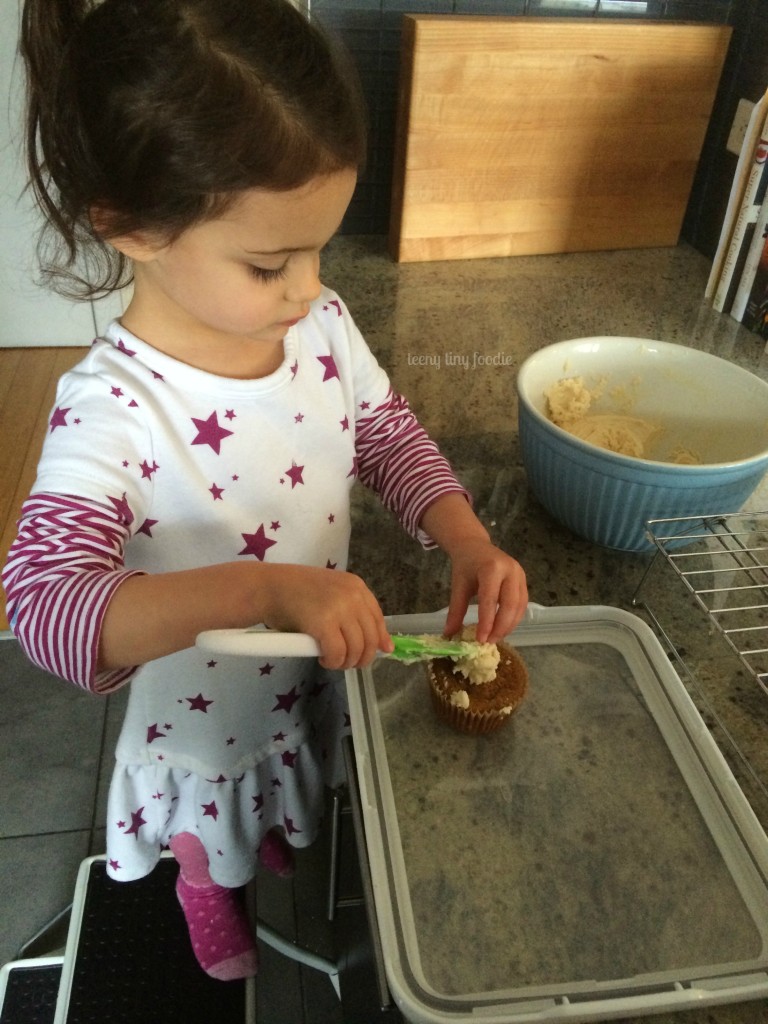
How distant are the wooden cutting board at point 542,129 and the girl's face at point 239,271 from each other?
2.21 ft

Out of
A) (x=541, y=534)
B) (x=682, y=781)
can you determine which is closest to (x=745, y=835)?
(x=682, y=781)

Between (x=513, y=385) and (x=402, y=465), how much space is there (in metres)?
0.31

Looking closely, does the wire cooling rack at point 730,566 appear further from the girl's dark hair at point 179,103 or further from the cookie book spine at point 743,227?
the cookie book spine at point 743,227

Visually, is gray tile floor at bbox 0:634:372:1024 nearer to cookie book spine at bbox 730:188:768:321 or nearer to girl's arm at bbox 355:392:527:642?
girl's arm at bbox 355:392:527:642

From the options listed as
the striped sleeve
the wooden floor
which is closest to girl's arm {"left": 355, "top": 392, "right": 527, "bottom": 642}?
the striped sleeve

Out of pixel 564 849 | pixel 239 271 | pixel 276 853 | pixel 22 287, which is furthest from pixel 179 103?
pixel 22 287

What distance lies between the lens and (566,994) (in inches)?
16.0

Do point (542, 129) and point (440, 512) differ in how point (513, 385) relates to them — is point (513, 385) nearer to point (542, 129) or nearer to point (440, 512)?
point (440, 512)

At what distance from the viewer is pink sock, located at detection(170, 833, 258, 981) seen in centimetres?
81

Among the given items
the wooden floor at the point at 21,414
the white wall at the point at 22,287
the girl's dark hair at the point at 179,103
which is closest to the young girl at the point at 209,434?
the girl's dark hair at the point at 179,103

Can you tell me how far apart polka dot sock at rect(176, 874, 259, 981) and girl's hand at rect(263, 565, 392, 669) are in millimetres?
511

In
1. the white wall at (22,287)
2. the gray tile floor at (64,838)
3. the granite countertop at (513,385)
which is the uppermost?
the granite countertop at (513,385)

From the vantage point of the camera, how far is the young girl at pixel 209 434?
1.47ft

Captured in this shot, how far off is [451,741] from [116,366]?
1.16 ft
